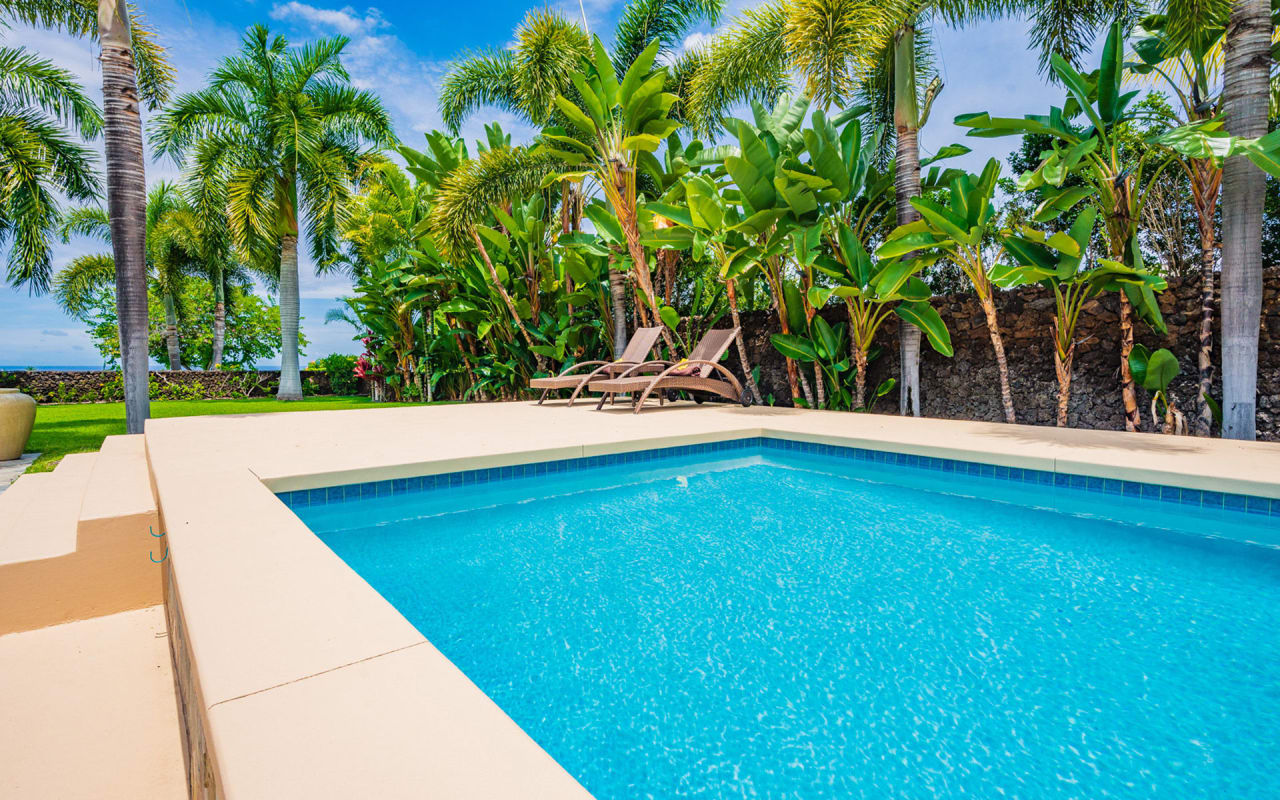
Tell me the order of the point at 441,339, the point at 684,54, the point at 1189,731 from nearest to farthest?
the point at 1189,731 → the point at 684,54 → the point at 441,339

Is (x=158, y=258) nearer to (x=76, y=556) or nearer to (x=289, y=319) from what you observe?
(x=289, y=319)

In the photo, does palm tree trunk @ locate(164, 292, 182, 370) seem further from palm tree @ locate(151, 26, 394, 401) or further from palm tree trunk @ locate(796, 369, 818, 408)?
palm tree trunk @ locate(796, 369, 818, 408)

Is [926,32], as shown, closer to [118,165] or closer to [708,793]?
[708,793]

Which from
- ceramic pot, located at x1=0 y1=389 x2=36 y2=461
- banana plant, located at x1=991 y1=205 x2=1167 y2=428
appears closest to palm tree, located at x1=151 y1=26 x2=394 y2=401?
ceramic pot, located at x1=0 y1=389 x2=36 y2=461

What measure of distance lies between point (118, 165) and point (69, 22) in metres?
4.66

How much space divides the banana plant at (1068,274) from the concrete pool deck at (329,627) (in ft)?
4.32

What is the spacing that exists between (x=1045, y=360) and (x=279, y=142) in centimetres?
1758

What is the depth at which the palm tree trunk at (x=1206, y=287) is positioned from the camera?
5609 millimetres

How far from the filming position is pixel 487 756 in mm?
1046

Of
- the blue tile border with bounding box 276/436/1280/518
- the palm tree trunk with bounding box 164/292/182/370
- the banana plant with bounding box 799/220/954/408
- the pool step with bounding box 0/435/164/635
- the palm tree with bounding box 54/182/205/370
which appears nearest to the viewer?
the pool step with bounding box 0/435/164/635

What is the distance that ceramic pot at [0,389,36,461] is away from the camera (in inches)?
226

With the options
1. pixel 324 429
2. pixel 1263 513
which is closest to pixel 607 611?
pixel 1263 513

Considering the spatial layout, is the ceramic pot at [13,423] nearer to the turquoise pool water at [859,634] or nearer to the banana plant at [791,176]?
the turquoise pool water at [859,634]

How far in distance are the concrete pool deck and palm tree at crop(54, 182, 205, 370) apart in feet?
83.6
